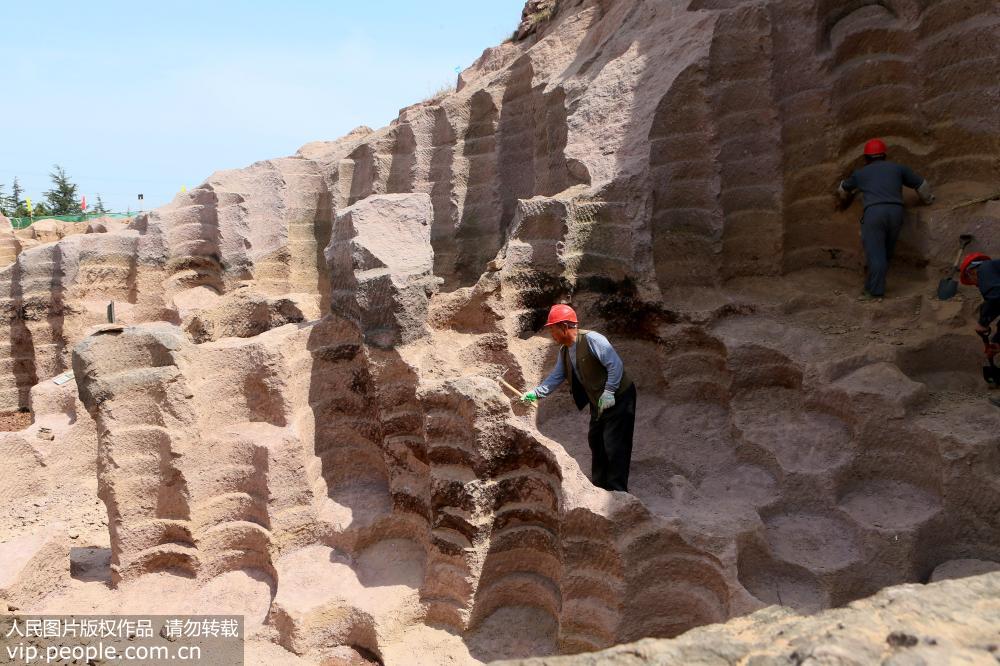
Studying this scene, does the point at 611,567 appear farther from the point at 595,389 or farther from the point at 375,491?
the point at 375,491

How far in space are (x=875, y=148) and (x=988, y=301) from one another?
1.95 m

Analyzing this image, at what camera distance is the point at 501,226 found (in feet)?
33.0

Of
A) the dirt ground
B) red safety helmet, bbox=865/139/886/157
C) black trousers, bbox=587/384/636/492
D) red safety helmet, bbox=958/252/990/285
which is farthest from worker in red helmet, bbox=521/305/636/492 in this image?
the dirt ground

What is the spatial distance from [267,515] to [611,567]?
2951 mm

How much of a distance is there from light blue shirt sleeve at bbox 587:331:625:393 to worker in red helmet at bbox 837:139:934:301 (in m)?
2.80

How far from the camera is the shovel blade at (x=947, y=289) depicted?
231 inches

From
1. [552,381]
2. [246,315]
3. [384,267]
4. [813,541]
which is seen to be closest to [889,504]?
[813,541]

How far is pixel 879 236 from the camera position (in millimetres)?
6418

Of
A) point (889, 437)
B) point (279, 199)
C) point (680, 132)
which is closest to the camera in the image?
point (889, 437)

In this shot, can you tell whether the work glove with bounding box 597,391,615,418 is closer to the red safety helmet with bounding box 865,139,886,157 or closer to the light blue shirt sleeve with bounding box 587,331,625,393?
the light blue shirt sleeve with bounding box 587,331,625,393

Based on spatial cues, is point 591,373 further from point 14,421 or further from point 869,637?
point 14,421

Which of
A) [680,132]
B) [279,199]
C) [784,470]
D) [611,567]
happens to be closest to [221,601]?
[611,567]

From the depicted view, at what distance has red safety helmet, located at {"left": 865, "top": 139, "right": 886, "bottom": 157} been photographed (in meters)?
6.55

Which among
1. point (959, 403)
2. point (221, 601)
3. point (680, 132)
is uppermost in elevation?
point (680, 132)
